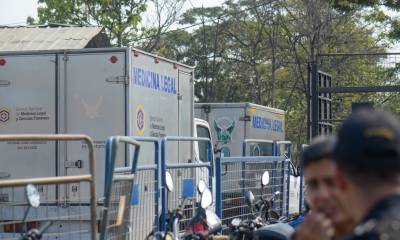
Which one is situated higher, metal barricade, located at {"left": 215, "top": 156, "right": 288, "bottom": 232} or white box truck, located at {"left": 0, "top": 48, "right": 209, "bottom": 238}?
white box truck, located at {"left": 0, "top": 48, "right": 209, "bottom": 238}

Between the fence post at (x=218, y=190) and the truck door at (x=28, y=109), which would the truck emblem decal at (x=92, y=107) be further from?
the fence post at (x=218, y=190)

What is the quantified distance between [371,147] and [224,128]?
20620 millimetres

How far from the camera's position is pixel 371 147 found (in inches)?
107

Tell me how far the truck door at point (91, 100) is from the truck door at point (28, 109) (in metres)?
0.19

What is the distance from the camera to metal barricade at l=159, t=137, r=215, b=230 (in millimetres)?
9617

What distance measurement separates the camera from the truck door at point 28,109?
12867 millimetres

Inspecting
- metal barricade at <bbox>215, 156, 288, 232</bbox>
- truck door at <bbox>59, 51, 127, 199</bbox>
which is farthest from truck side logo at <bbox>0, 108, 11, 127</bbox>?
metal barricade at <bbox>215, 156, 288, 232</bbox>

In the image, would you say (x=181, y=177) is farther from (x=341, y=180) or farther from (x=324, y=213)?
(x=341, y=180)

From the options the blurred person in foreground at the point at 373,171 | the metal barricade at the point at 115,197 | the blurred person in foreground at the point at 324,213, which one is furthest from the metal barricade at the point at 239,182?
the blurred person in foreground at the point at 373,171

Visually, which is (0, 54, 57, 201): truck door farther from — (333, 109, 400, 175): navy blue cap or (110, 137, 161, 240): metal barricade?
(333, 109, 400, 175): navy blue cap

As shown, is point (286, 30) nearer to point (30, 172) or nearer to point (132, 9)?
point (132, 9)

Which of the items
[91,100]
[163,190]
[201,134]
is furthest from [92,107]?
[201,134]

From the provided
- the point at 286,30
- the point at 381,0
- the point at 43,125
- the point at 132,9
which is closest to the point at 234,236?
the point at 43,125

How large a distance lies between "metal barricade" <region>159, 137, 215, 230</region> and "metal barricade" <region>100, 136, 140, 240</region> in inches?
57.2
